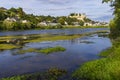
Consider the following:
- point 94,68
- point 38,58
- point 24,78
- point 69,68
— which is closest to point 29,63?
point 38,58

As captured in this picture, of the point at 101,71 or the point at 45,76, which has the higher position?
the point at 101,71

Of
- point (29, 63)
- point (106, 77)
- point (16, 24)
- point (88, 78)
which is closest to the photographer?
point (106, 77)

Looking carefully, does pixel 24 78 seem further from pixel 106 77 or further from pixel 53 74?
pixel 106 77

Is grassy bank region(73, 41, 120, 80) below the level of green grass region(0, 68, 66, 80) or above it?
above

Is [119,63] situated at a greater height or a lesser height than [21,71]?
greater

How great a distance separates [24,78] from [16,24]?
159254 mm

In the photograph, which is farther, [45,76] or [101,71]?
[45,76]

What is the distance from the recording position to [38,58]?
4000cm

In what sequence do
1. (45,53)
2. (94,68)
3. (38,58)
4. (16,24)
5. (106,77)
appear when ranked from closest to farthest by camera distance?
(106,77), (94,68), (38,58), (45,53), (16,24)

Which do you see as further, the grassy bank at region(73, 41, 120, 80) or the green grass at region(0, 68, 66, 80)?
the green grass at region(0, 68, 66, 80)

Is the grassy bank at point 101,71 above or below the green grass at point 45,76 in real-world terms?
above

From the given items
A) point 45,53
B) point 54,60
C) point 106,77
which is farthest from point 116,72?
point 45,53

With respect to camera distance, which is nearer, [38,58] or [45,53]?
[38,58]

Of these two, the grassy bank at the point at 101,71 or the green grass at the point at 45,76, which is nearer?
the grassy bank at the point at 101,71
